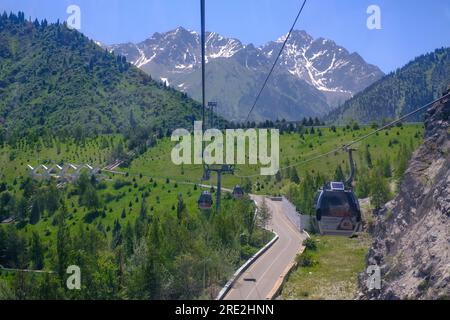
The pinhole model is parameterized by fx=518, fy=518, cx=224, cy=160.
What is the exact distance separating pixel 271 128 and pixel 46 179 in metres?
66.6

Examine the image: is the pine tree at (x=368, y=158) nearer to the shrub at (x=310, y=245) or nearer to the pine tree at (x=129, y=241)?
the pine tree at (x=129, y=241)

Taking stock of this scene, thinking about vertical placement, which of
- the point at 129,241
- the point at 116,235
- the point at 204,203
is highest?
the point at 204,203

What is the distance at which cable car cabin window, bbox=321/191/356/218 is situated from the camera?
18.1 meters

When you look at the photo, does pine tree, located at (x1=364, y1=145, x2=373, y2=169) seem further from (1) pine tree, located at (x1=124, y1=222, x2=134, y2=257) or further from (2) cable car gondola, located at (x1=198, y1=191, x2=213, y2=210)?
(2) cable car gondola, located at (x1=198, y1=191, x2=213, y2=210)

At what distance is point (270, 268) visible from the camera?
1570 inches

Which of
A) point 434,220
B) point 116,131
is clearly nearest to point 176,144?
point 116,131

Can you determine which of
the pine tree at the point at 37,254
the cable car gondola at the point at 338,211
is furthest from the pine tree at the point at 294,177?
the cable car gondola at the point at 338,211

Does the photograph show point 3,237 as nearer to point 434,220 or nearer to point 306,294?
point 306,294

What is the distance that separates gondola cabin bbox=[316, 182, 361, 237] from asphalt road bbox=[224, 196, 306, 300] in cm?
1162

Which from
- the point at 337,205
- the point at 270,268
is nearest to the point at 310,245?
the point at 270,268

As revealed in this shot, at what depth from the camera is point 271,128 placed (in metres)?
156

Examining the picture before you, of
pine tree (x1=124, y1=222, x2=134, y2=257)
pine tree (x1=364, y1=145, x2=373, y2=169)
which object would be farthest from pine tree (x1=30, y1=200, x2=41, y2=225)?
pine tree (x1=364, y1=145, x2=373, y2=169)

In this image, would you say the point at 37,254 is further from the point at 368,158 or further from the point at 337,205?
the point at 368,158

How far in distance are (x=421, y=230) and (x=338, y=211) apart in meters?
18.2
